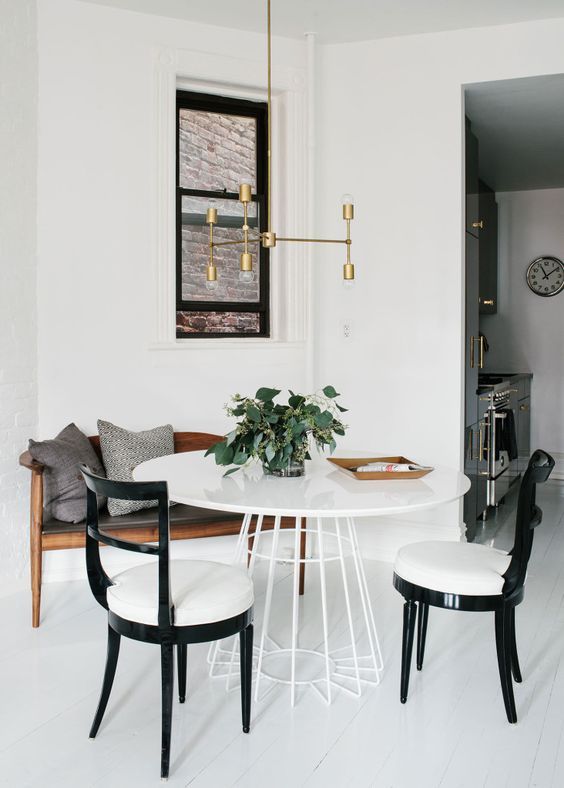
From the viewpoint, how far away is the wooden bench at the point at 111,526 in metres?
3.33

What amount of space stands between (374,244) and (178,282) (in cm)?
111

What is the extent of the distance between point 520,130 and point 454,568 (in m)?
3.68

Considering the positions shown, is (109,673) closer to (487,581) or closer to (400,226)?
(487,581)

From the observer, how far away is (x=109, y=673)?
2.33m

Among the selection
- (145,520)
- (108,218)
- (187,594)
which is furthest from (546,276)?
(187,594)

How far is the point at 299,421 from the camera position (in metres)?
2.76

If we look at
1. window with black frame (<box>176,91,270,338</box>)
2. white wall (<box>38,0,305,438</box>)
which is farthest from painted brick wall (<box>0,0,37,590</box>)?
window with black frame (<box>176,91,270,338</box>)

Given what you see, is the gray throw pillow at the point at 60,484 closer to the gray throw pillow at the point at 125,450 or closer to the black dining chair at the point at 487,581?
the gray throw pillow at the point at 125,450

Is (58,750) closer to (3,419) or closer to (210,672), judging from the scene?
(210,672)

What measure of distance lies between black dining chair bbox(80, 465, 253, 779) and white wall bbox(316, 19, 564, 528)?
2.14 metres

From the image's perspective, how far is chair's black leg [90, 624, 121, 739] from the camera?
2322 mm

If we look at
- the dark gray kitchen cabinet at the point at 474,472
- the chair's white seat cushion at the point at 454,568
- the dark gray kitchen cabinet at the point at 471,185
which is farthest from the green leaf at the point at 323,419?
the dark gray kitchen cabinet at the point at 471,185

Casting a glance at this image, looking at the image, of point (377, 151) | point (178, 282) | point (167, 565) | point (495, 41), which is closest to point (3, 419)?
point (178, 282)

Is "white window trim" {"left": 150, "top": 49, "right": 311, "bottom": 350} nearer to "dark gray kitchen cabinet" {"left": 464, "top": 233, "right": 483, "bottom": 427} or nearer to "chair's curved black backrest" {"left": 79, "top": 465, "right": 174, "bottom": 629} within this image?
"dark gray kitchen cabinet" {"left": 464, "top": 233, "right": 483, "bottom": 427}
